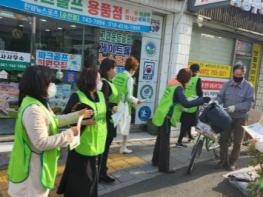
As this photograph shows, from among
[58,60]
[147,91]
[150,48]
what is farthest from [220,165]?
[58,60]

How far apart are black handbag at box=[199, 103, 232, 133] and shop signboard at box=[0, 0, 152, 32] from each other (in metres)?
2.84

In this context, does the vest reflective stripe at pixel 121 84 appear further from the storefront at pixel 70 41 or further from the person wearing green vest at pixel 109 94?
the storefront at pixel 70 41

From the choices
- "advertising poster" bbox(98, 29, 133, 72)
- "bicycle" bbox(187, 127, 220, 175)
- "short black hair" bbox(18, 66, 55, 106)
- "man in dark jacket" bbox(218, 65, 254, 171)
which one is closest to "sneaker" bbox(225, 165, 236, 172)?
"man in dark jacket" bbox(218, 65, 254, 171)

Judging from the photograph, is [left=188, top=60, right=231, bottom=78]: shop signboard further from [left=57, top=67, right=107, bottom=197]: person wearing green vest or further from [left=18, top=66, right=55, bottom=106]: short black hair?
[left=18, top=66, right=55, bottom=106]: short black hair

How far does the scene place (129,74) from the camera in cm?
541

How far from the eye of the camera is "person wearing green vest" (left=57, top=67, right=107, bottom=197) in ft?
11.1

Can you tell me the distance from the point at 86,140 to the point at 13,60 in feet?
10.5

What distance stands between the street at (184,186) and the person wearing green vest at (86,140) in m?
1.02

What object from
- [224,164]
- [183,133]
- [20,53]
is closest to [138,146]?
[183,133]

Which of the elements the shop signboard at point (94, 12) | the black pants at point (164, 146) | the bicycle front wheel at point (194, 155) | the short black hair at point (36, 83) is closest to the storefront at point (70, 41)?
the shop signboard at point (94, 12)

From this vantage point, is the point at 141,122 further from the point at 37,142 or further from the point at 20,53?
the point at 37,142

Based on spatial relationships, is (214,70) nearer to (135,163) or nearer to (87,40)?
(87,40)

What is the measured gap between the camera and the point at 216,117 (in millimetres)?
5211

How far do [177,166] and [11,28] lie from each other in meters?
3.97
